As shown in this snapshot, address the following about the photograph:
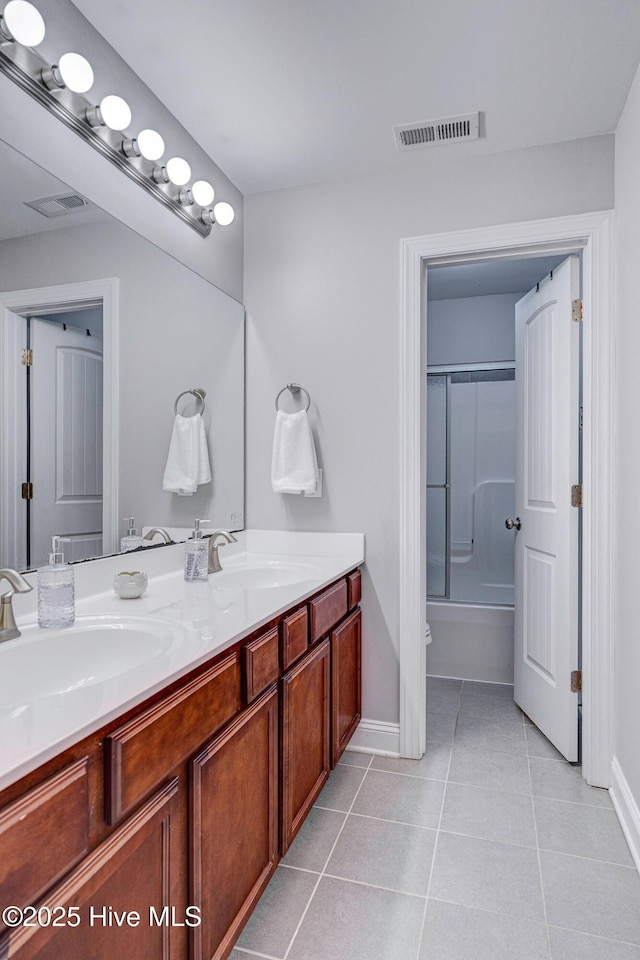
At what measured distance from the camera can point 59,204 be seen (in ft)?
4.92

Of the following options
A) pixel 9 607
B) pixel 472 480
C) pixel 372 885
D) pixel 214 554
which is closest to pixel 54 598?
pixel 9 607

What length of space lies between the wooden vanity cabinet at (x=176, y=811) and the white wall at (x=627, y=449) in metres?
1.02

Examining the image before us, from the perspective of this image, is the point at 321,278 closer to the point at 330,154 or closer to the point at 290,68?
the point at 330,154

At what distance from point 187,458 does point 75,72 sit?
117 centimetres

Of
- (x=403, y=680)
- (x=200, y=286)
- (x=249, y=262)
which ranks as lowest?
(x=403, y=680)

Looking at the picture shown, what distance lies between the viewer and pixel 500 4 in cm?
155

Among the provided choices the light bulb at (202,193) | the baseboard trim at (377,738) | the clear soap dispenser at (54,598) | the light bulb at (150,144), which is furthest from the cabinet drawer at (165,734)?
the light bulb at (202,193)

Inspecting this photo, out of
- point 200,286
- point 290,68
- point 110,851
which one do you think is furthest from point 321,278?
point 110,851

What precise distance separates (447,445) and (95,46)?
298 cm

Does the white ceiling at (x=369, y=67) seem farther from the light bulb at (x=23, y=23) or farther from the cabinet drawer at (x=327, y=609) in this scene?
the cabinet drawer at (x=327, y=609)

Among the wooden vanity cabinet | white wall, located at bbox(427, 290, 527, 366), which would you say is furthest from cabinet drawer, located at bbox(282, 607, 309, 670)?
white wall, located at bbox(427, 290, 527, 366)

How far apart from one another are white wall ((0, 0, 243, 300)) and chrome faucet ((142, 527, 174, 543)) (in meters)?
0.97

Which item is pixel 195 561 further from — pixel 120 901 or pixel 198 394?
pixel 120 901

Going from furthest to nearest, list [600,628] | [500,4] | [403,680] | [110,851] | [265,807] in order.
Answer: [403,680] < [600,628] < [500,4] < [265,807] < [110,851]
